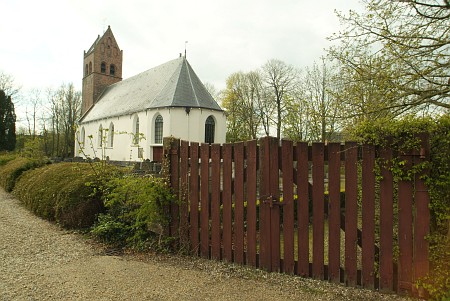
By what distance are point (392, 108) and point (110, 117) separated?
28557mm

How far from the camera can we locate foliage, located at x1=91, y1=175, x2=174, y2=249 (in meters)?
4.48

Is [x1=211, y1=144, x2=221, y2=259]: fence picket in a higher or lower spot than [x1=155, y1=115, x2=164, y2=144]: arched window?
lower

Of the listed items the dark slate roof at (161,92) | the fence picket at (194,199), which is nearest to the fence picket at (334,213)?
the fence picket at (194,199)

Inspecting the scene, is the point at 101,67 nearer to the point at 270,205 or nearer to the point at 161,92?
the point at 161,92

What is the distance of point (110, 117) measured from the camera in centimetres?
2869

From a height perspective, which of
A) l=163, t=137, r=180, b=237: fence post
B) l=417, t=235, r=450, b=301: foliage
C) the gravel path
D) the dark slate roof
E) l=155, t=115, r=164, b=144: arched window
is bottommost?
the gravel path

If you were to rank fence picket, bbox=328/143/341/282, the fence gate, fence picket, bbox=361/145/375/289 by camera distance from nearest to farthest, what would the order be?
fence picket, bbox=361/145/375/289
fence picket, bbox=328/143/341/282
the fence gate

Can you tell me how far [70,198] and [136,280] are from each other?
356 centimetres

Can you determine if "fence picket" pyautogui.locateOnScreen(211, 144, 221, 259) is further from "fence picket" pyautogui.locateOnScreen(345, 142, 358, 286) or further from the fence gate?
"fence picket" pyautogui.locateOnScreen(345, 142, 358, 286)

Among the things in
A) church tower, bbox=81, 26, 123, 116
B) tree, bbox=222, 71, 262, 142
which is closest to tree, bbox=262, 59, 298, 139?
tree, bbox=222, 71, 262, 142

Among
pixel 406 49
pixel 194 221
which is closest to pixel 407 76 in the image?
pixel 406 49

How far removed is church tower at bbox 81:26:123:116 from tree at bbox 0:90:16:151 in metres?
8.34

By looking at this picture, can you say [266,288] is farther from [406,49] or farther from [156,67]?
[156,67]

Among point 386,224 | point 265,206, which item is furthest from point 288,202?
point 386,224
